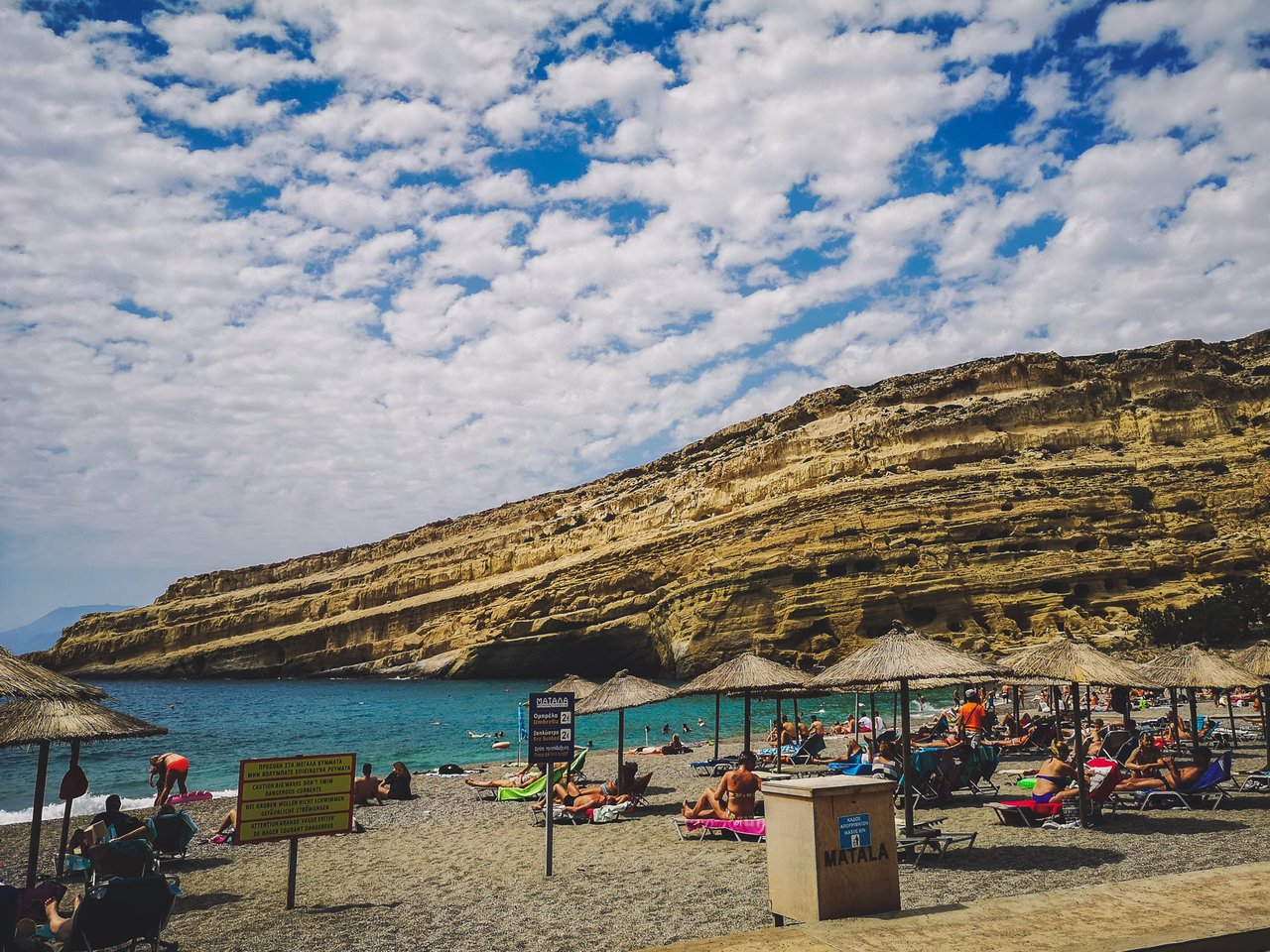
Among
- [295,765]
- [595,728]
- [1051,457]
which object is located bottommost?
[595,728]

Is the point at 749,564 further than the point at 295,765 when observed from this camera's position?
Yes

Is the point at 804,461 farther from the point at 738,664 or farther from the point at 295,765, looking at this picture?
the point at 295,765

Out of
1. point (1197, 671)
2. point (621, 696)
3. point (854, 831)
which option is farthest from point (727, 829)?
point (1197, 671)

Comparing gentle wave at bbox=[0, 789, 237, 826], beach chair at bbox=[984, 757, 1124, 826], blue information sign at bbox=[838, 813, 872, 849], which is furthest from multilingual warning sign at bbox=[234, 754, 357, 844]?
gentle wave at bbox=[0, 789, 237, 826]

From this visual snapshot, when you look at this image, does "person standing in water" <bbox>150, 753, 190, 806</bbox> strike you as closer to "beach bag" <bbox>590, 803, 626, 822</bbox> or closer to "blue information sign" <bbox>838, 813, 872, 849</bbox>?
"beach bag" <bbox>590, 803, 626, 822</bbox>

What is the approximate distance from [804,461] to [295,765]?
5793 centimetres

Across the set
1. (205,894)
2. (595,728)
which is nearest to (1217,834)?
(205,894)

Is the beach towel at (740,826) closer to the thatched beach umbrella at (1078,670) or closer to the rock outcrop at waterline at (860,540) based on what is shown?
the thatched beach umbrella at (1078,670)

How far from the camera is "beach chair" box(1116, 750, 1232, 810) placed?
1173 cm

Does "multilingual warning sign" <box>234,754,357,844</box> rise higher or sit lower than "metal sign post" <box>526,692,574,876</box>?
lower

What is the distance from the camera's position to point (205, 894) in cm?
952

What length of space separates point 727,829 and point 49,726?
8.50 meters

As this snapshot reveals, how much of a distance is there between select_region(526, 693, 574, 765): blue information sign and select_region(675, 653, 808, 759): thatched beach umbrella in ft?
21.6

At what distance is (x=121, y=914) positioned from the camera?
664 cm
